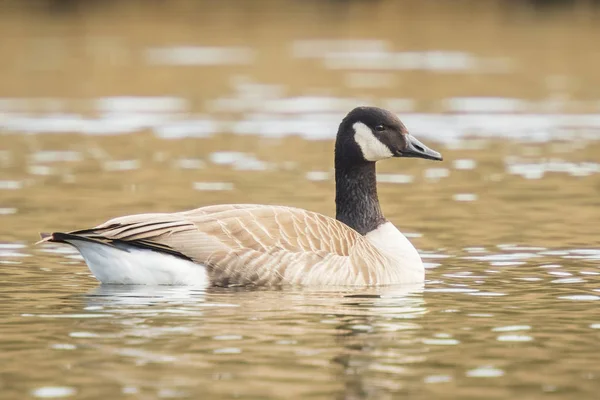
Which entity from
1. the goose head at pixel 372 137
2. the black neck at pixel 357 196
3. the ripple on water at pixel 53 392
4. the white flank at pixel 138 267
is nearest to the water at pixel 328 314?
the ripple on water at pixel 53 392

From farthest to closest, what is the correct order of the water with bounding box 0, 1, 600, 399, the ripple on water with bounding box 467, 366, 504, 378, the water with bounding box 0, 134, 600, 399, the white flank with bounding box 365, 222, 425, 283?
the white flank with bounding box 365, 222, 425, 283 < the water with bounding box 0, 1, 600, 399 < the ripple on water with bounding box 467, 366, 504, 378 < the water with bounding box 0, 134, 600, 399

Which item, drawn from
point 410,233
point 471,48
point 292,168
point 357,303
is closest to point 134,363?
point 357,303

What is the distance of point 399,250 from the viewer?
15414 mm

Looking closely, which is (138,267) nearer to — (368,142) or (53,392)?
(368,142)

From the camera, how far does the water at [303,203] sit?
35.9ft

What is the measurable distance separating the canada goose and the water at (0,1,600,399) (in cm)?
25

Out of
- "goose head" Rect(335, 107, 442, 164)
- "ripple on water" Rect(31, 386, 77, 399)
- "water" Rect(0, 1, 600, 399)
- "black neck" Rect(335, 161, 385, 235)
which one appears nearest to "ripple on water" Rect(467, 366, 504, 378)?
"water" Rect(0, 1, 600, 399)

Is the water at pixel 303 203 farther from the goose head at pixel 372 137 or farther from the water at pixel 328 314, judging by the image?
the goose head at pixel 372 137

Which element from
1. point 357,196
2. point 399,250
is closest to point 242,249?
point 399,250

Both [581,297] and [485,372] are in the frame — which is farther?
[581,297]

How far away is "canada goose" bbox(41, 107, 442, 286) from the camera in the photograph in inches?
545

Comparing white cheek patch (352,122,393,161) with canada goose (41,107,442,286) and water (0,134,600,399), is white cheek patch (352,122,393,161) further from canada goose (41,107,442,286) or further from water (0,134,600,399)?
water (0,134,600,399)

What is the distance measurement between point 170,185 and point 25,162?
380 cm

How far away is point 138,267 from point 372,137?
333cm
